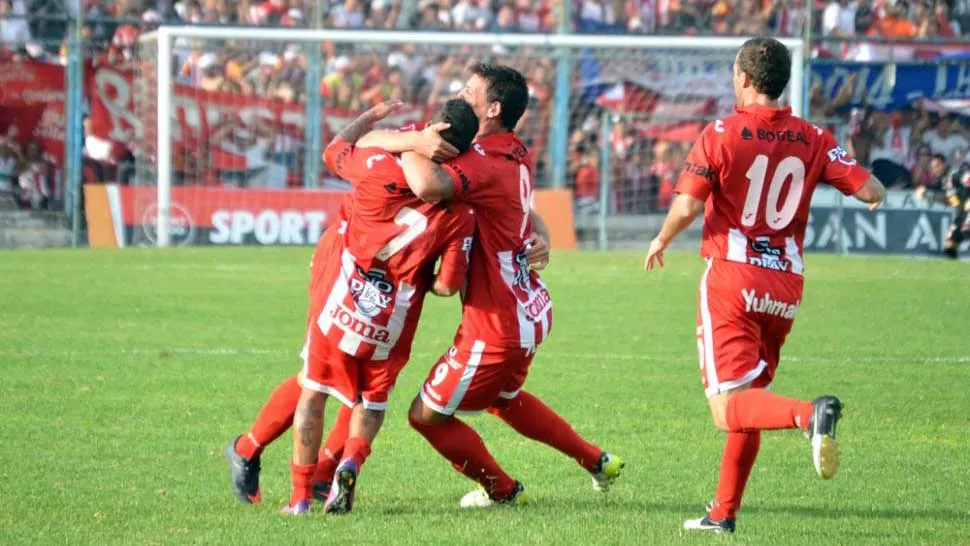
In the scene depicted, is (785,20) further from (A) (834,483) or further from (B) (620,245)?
(A) (834,483)

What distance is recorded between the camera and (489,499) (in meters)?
7.23

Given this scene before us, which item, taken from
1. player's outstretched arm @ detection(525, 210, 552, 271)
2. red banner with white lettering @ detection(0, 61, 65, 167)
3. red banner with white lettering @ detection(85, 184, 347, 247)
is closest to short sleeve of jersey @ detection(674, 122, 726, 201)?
player's outstretched arm @ detection(525, 210, 552, 271)

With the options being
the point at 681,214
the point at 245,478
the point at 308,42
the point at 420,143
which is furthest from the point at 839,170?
the point at 308,42

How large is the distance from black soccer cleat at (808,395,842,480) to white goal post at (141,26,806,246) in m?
17.6

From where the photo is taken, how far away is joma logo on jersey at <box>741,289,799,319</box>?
645cm

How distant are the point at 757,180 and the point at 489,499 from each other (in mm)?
1924

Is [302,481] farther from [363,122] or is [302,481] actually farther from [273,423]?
[363,122]

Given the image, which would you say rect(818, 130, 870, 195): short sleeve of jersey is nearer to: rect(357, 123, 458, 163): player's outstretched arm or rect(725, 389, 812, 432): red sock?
rect(725, 389, 812, 432): red sock

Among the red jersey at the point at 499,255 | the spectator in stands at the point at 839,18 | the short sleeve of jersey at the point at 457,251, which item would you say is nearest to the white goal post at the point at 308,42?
the spectator in stands at the point at 839,18

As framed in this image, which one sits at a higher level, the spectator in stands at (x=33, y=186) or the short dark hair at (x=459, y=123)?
the short dark hair at (x=459, y=123)

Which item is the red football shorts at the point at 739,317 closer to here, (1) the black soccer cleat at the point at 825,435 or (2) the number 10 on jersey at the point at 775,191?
(2) the number 10 on jersey at the point at 775,191

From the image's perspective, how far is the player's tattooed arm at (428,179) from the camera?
21.1ft

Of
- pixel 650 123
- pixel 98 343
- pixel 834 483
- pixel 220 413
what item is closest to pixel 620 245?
pixel 650 123

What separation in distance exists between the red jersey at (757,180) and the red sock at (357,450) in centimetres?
167
